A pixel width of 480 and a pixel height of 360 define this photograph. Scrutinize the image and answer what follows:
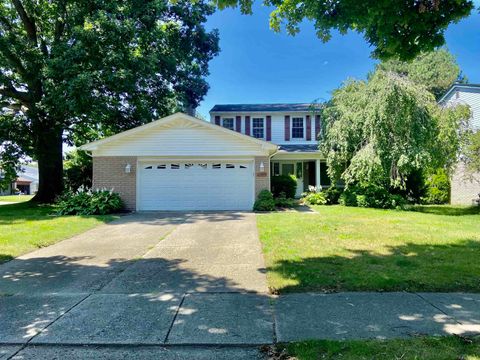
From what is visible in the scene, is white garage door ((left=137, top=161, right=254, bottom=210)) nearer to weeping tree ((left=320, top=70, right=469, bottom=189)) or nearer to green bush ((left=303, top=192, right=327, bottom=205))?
green bush ((left=303, top=192, right=327, bottom=205))

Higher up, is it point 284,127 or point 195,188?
point 284,127

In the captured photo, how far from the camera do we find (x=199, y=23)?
20750 millimetres

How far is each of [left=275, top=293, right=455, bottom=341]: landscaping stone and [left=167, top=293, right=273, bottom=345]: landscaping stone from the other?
19cm

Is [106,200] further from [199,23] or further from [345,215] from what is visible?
[199,23]

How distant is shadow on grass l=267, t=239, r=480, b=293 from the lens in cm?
471

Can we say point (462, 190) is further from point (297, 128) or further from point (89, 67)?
point (89, 67)

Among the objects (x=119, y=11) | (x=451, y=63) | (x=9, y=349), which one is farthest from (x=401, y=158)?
(x=451, y=63)

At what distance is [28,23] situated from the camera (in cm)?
1802

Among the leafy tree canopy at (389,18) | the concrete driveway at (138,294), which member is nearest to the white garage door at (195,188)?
the concrete driveway at (138,294)

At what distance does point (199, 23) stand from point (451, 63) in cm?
2636

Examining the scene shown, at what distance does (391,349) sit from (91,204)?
1243cm

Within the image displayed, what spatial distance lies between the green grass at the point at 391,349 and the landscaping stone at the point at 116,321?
1.42 m

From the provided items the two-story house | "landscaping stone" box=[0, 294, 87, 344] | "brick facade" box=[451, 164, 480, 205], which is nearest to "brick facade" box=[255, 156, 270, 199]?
the two-story house

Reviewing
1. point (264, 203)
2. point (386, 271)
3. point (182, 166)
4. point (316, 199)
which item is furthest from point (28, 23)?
point (386, 271)
